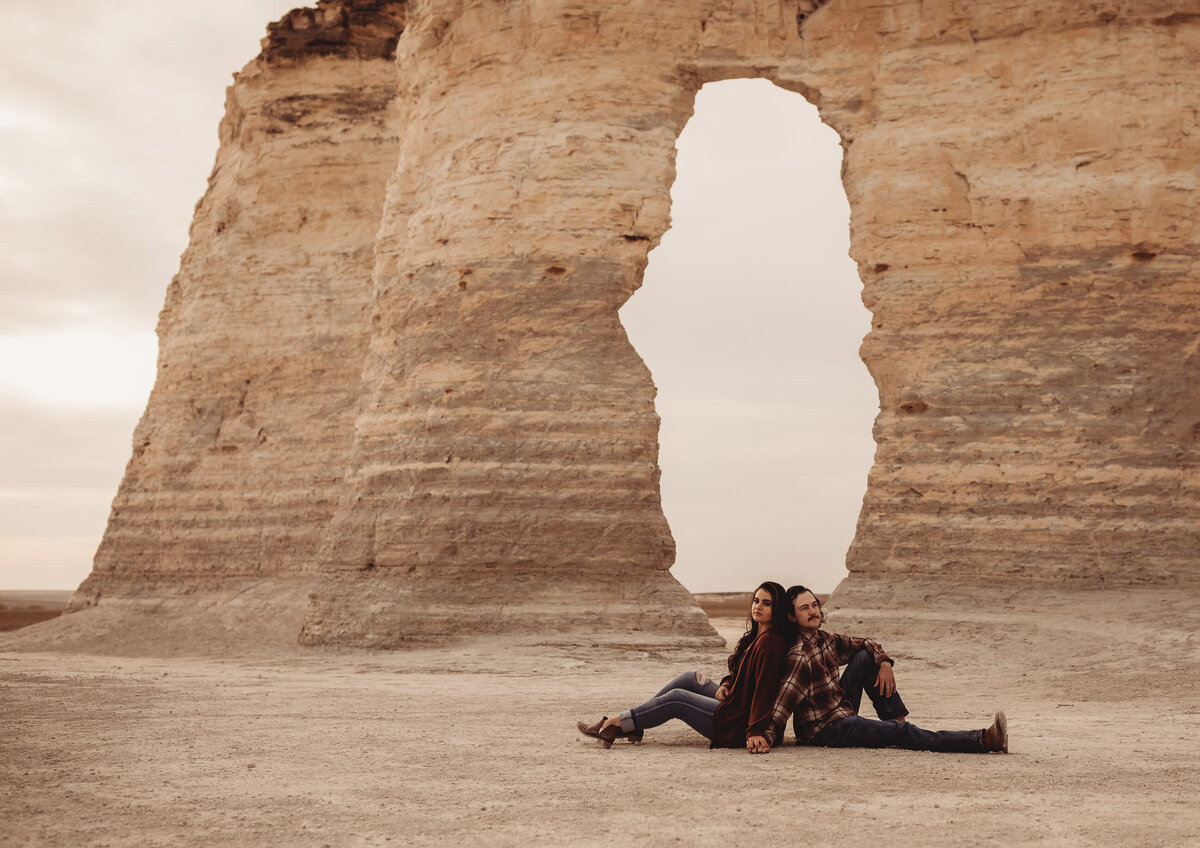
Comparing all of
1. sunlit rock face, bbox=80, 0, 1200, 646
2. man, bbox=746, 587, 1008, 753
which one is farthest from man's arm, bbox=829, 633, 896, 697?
sunlit rock face, bbox=80, 0, 1200, 646

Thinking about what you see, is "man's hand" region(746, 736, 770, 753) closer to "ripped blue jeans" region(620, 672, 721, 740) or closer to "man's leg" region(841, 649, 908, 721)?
"ripped blue jeans" region(620, 672, 721, 740)

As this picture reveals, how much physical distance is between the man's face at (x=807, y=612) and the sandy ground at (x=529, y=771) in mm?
556

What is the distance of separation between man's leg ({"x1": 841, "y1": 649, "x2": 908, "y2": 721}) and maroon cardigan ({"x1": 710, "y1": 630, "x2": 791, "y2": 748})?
446 mm

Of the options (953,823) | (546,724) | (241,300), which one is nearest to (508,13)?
(241,300)

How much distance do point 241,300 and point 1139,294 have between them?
12.8m

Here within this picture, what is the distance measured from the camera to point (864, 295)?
558 inches

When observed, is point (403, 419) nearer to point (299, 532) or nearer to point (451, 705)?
point (299, 532)

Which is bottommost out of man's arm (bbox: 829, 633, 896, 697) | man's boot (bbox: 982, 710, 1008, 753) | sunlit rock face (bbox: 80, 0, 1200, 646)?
man's boot (bbox: 982, 710, 1008, 753)

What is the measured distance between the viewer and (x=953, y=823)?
4.10 metres

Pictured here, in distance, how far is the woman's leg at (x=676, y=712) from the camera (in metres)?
5.65

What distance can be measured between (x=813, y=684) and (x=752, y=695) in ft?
0.93

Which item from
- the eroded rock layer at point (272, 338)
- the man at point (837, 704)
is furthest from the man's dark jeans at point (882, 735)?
the eroded rock layer at point (272, 338)

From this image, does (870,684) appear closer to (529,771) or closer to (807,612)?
(807,612)

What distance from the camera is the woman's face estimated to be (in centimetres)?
546
